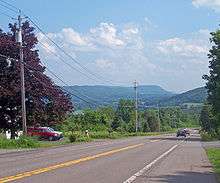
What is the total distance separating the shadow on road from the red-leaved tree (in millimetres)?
32297

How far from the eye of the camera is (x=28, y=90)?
51562mm

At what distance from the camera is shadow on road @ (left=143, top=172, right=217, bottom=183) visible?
56.3ft

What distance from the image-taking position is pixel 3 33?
2152 inches

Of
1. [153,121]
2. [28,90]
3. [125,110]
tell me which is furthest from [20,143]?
[125,110]

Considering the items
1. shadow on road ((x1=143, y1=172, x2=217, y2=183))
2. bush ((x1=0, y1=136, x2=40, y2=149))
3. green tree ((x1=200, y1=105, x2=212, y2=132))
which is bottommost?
shadow on road ((x1=143, y1=172, x2=217, y2=183))

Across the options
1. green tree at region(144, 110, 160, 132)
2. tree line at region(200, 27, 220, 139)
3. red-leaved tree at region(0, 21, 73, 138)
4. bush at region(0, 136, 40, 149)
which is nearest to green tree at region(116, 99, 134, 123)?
green tree at region(144, 110, 160, 132)

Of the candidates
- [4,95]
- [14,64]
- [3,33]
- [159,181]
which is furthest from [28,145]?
[159,181]

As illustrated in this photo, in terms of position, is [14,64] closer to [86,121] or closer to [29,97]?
[29,97]

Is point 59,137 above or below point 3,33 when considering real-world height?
below

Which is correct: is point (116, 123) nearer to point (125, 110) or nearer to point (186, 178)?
point (125, 110)

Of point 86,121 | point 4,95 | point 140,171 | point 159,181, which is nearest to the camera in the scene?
point 159,181

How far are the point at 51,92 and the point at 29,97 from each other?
2.27 metres

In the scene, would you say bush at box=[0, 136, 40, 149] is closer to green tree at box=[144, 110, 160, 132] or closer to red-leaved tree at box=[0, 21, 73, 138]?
red-leaved tree at box=[0, 21, 73, 138]

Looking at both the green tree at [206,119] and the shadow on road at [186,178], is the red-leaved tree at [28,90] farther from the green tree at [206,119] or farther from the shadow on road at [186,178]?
the green tree at [206,119]
